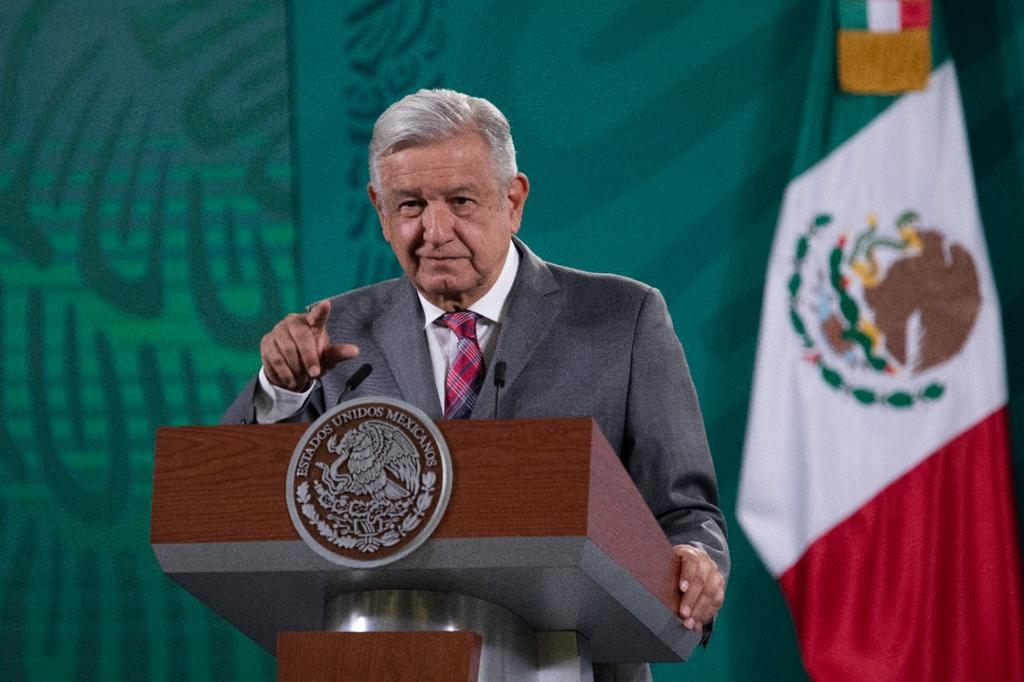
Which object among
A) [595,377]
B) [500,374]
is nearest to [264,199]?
[595,377]

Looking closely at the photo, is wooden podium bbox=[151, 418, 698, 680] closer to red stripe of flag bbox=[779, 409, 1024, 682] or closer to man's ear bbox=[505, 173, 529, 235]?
man's ear bbox=[505, 173, 529, 235]

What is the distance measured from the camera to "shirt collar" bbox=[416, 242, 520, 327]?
6.42ft

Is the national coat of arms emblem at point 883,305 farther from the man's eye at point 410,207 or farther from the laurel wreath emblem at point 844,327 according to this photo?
the man's eye at point 410,207

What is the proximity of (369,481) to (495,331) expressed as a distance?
703 mm

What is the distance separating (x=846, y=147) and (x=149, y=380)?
6.88ft

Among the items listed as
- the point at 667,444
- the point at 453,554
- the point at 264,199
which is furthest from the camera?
the point at 264,199

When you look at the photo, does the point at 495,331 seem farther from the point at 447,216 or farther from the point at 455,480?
the point at 455,480

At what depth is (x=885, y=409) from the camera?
358 centimetres

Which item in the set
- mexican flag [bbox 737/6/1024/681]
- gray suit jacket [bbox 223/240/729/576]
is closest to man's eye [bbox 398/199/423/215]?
gray suit jacket [bbox 223/240/729/576]

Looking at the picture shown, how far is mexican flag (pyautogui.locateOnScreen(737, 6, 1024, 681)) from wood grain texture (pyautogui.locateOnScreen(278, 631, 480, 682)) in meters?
2.41

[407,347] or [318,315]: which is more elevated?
[407,347]

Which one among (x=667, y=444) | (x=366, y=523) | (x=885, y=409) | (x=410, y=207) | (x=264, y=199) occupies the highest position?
(x=264, y=199)

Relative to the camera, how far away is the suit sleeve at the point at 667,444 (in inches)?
71.1

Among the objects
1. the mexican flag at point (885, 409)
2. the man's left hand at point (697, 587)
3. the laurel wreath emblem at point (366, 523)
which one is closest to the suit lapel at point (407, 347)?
the man's left hand at point (697, 587)
